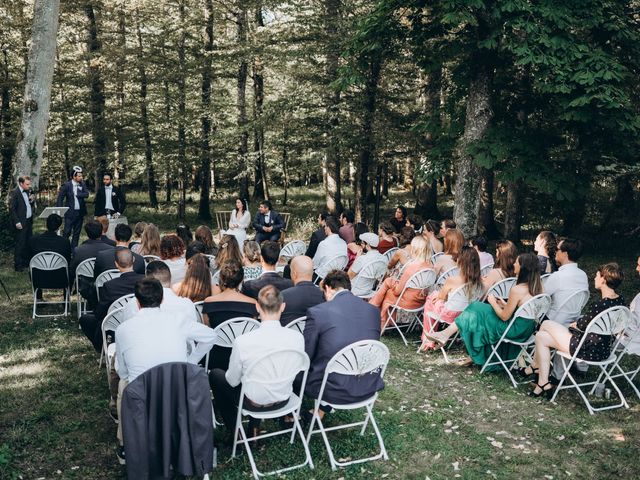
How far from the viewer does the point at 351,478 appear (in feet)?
13.9

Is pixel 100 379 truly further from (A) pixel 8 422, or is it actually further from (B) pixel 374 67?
(B) pixel 374 67

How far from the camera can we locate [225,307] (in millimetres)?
5062

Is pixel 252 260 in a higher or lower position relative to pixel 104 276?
higher

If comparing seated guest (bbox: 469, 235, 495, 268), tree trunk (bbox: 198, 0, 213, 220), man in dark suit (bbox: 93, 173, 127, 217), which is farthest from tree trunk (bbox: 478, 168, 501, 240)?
man in dark suit (bbox: 93, 173, 127, 217)

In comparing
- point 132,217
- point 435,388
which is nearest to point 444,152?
point 435,388

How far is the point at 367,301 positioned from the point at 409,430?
3634mm

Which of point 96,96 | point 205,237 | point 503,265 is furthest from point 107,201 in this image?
point 503,265

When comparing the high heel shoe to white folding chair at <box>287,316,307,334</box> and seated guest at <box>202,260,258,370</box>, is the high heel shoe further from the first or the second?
seated guest at <box>202,260,258,370</box>

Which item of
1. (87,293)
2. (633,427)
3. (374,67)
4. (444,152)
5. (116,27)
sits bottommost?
(633,427)

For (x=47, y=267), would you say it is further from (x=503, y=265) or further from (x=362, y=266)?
(x=503, y=265)

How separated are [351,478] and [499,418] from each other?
183 cm

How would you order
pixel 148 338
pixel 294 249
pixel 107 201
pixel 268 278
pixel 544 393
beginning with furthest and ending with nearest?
pixel 107 201
pixel 294 249
pixel 544 393
pixel 268 278
pixel 148 338

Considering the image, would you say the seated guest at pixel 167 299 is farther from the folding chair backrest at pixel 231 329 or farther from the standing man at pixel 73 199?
the standing man at pixel 73 199

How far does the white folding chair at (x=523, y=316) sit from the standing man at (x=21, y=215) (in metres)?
8.56
